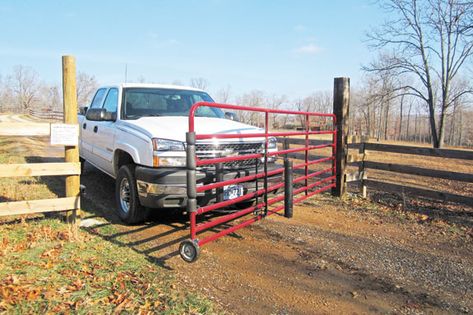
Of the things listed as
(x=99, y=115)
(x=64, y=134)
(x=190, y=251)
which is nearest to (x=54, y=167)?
(x=64, y=134)

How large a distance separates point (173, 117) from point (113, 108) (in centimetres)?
117

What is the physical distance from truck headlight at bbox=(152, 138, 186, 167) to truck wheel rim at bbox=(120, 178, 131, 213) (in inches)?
39.4

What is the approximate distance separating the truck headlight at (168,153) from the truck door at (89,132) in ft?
8.57

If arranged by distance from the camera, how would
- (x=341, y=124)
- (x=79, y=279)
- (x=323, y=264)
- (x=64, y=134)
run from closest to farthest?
(x=79, y=279), (x=323, y=264), (x=64, y=134), (x=341, y=124)

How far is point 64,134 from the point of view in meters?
4.40

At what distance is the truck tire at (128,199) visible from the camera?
4633 millimetres

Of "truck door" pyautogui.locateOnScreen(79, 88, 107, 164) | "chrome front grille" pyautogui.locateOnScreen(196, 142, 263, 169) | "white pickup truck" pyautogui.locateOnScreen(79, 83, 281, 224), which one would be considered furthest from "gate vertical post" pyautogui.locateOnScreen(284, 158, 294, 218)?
"truck door" pyautogui.locateOnScreen(79, 88, 107, 164)

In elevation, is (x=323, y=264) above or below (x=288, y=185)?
below

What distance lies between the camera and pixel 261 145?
16.2 ft

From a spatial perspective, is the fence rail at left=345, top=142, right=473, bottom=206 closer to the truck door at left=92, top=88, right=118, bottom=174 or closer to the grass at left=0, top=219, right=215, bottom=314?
the truck door at left=92, top=88, right=118, bottom=174

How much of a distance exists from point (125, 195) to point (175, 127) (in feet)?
4.23

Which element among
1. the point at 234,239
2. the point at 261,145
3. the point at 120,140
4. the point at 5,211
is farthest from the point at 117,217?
the point at 261,145

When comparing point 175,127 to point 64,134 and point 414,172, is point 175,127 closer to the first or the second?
point 64,134

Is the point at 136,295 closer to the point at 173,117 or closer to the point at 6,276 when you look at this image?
the point at 6,276
